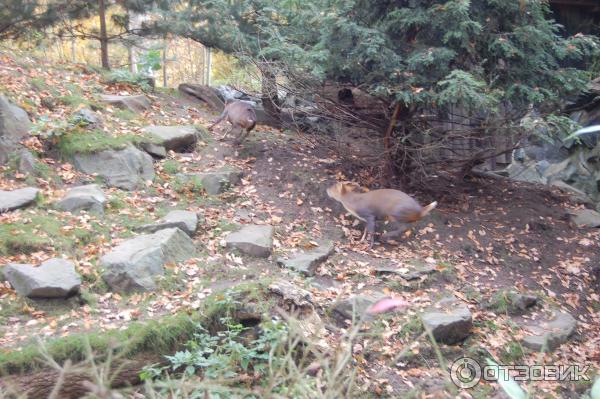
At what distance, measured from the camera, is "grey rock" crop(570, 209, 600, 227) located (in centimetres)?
1044

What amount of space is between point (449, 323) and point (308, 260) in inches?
78.2

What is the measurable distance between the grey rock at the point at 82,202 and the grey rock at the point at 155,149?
1914 mm

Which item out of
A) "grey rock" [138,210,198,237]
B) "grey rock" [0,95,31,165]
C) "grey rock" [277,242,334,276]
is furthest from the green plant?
"grey rock" [277,242,334,276]

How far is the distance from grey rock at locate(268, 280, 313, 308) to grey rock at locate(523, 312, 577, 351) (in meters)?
2.82

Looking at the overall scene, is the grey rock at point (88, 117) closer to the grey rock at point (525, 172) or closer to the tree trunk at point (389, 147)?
the tree trunk at point (389, 147)

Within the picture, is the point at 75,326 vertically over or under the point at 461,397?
over

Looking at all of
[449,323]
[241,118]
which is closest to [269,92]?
[241,118]

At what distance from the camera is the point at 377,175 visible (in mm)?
10406

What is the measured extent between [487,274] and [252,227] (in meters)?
3.57

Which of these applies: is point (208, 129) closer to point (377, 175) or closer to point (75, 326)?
point (377, 175)

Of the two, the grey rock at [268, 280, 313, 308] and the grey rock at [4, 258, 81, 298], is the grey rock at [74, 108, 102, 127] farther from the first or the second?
the grey rock at [268, 280, 313, 308]

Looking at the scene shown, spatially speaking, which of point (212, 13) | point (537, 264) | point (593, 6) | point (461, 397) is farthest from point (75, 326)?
point (593, 6)

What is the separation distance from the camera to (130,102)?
37.2 feet

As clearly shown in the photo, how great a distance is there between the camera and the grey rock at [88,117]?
31.9ft
